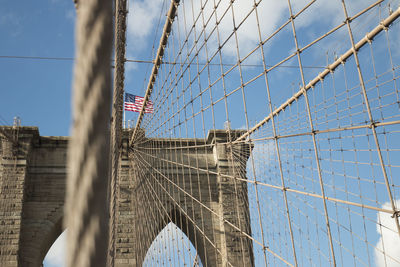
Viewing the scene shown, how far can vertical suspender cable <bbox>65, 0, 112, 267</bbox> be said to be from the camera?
60cm

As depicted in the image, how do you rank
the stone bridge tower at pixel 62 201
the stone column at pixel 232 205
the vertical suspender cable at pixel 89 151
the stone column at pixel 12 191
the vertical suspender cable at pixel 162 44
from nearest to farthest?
the vertical suspender cable at pixel 89 151
the vertical suspender cable at pixel 162 44
the stone column at pixel 12 191
the stone bridge tower at pixel 62 201
the stone column at pixel 232 205

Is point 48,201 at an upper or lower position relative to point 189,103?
lower

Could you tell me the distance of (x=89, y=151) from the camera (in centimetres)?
61

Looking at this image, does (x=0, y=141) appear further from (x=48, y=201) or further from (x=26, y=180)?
(x=48, y=201)

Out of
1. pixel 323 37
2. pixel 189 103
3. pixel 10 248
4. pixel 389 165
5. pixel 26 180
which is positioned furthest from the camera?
pixel 26 180

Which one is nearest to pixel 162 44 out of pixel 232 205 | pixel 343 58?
pixel 343 58

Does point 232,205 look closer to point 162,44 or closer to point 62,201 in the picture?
point 62,201

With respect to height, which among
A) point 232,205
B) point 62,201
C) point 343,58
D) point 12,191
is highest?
point 343,58

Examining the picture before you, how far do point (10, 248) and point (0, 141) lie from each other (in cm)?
306

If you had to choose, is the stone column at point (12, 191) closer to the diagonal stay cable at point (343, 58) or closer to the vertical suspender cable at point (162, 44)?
the vertical suspender cable at point (162, 44)

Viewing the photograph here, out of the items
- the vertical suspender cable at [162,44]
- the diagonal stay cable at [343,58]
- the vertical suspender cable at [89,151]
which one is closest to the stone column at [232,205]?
the diagonal stay cable at [343,58]

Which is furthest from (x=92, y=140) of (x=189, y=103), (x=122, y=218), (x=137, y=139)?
(x=122, y=218)

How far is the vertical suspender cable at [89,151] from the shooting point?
600mm

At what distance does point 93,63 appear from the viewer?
614 millimetres
